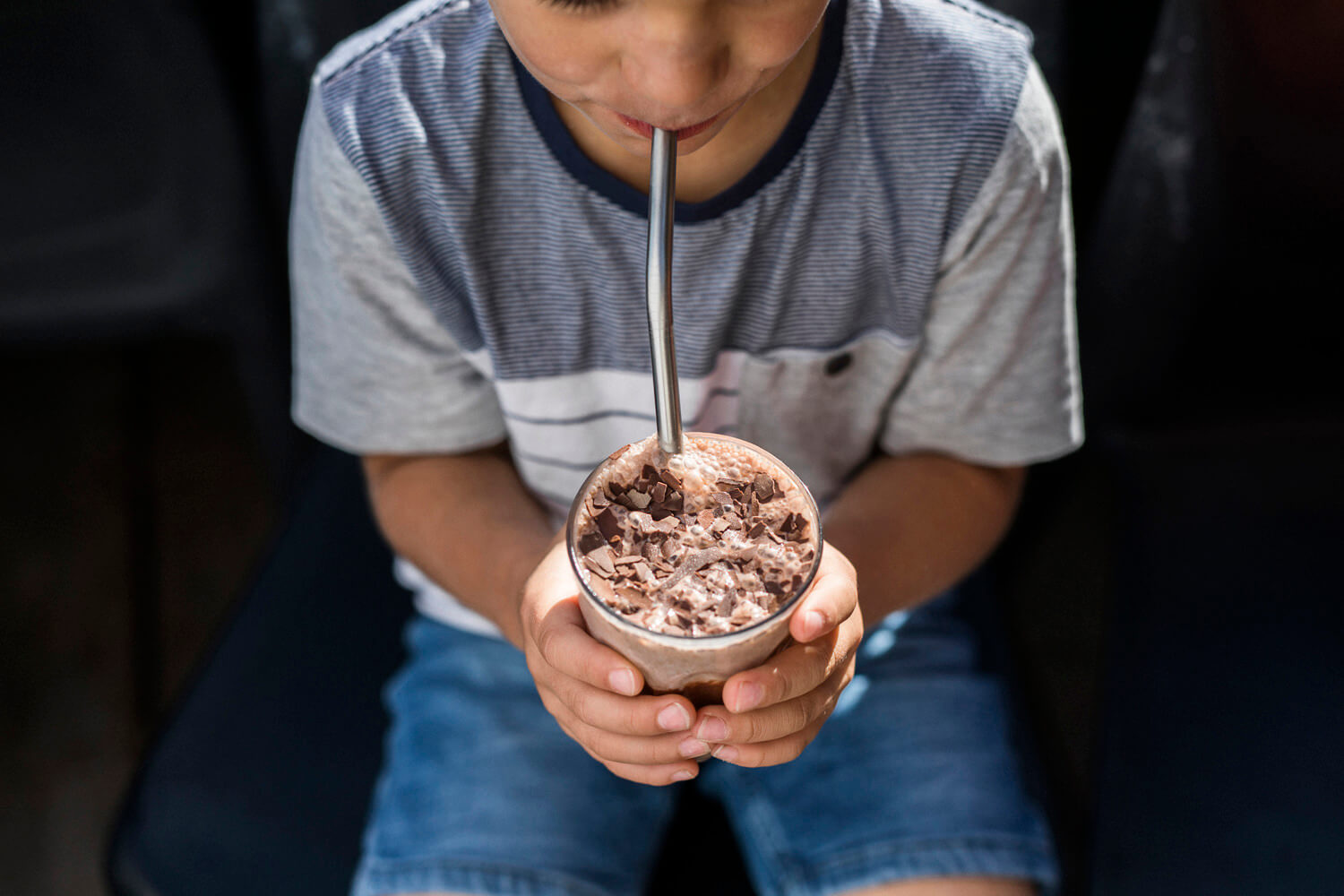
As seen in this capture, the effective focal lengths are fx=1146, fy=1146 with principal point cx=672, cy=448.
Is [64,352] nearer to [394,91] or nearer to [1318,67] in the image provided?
[394,91]

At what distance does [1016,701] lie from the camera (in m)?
0.98

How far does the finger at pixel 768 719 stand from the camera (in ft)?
2.06

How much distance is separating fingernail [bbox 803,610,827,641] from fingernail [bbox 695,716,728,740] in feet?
0.26

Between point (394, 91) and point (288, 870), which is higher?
point (394, 91)

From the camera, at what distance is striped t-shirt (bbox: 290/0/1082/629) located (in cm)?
76

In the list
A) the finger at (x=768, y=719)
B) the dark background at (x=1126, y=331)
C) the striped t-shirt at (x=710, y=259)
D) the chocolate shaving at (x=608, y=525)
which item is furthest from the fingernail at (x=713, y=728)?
the dark background at (x=1126, y=331)

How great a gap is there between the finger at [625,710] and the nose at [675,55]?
316 millimetres

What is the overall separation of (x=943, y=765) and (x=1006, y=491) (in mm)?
222

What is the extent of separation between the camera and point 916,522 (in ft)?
2.81

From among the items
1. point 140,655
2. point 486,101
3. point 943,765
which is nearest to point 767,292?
point 486,101

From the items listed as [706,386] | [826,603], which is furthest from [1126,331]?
[826,603]

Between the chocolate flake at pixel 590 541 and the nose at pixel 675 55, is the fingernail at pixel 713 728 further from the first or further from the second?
the nose at pixel 675 55

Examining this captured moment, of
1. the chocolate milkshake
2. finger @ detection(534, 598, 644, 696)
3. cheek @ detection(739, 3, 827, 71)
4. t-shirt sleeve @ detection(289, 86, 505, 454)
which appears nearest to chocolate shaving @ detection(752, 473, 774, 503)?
the chocolate milkshake

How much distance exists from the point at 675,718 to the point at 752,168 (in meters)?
0.36
